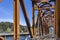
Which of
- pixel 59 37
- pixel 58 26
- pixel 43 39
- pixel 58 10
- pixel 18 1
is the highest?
pixel 18 1

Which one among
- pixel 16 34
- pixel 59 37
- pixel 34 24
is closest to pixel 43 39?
pixel 16 34

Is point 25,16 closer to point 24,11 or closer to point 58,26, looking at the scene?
point 24,11

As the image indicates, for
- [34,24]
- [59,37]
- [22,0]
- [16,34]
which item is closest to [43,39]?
[16,34]

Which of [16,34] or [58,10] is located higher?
[58,10]

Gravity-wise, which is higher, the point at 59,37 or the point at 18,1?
the point at 18,1

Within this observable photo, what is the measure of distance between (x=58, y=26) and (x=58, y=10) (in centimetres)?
30

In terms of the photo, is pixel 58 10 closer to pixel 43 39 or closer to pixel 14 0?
pixel 14 0

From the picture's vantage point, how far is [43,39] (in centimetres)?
720

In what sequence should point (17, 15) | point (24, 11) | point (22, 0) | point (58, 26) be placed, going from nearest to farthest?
point (58, 26), point (17, 15), point (22, 0), point (24, 11)

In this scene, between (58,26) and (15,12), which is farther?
(15,12)

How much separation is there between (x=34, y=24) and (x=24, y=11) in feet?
18.7

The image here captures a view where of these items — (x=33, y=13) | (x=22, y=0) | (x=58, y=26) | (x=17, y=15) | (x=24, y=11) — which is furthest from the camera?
(x=33, y=13)

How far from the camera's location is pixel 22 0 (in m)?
7.16

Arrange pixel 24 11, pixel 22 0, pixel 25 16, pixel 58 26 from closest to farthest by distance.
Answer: pixel 58 26 < pixel 22 0 < pixel 24 11 < pixel 25 16
